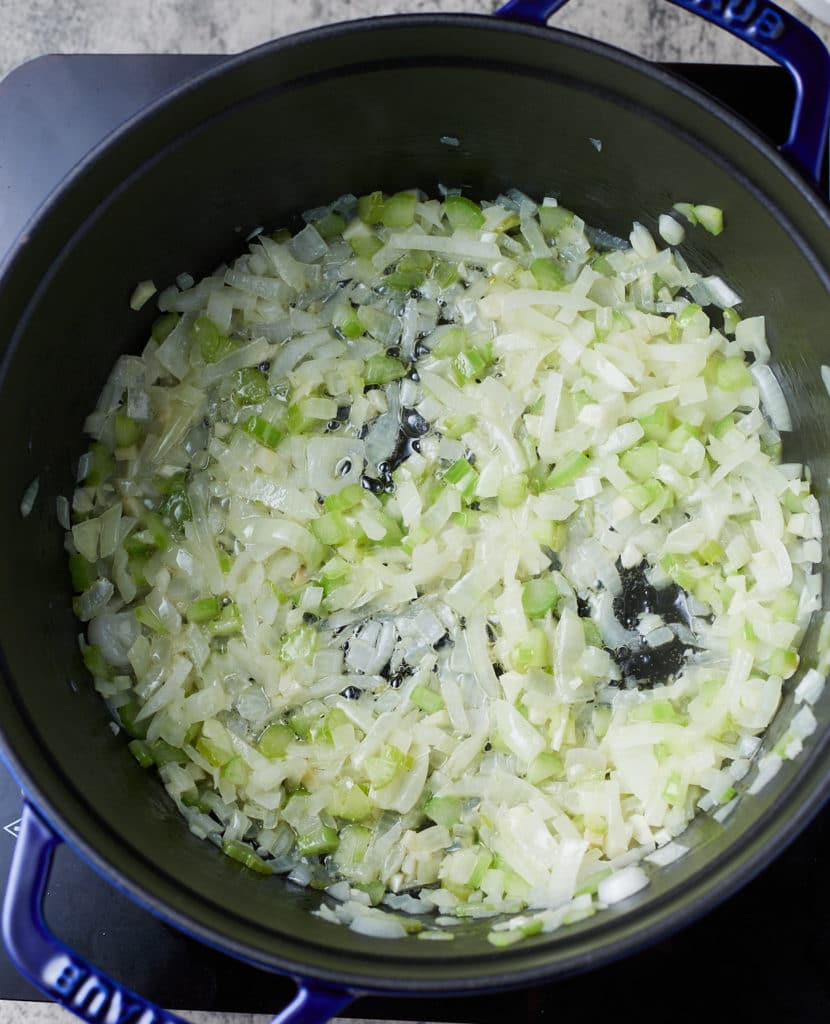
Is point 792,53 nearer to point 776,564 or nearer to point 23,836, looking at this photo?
point 776,564

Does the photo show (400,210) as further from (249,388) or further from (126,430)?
(126,430)

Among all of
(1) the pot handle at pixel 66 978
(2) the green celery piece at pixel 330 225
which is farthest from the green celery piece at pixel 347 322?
(1) the pot handle at pixel 66 978

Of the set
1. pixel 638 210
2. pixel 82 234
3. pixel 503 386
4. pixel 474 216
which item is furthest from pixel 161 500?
pixel 638 210

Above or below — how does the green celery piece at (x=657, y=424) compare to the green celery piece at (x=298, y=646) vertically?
above

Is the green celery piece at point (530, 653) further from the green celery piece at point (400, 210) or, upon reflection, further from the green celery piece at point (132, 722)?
the green celery piece at point (400, 210)

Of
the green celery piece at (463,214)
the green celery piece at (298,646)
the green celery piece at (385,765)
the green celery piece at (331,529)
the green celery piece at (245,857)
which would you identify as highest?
A: the green celery piece at (463,214)

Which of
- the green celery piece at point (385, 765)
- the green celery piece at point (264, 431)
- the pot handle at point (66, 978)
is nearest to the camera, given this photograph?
the pot handle at point (66, 978)
